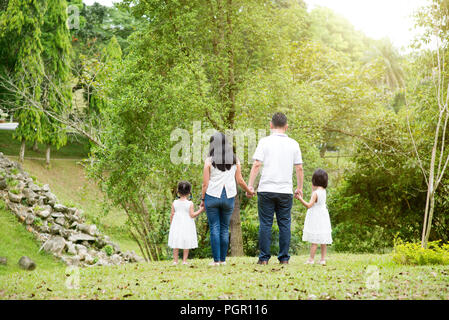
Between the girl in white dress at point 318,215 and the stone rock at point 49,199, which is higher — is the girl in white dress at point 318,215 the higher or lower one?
the higher one

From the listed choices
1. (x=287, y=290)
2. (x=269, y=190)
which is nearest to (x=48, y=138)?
(x=269, y=190)

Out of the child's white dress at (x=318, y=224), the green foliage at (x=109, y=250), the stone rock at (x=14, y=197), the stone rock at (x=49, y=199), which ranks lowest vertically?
the green foliage at (x=109, y=250)

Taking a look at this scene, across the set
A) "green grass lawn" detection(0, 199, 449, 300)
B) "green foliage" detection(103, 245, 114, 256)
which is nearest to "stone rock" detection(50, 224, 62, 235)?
"green foliage" detection(103, 245, 114, 256)

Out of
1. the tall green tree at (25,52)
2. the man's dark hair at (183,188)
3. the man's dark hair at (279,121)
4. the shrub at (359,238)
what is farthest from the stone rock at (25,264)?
the tall green tree at (25,52)

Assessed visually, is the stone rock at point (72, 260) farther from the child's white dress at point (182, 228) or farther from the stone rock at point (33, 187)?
the child's white dress at point (182, 228)

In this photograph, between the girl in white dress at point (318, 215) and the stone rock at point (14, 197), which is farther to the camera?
the stone rock at point (14, 197)

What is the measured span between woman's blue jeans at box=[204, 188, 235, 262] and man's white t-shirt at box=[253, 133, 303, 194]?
0.57 m

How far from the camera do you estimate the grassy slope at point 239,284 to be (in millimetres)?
5047

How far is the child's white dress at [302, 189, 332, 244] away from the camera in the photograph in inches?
300

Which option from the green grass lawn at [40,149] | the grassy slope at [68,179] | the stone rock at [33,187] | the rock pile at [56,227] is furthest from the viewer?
the green grass lawn at [40,149]

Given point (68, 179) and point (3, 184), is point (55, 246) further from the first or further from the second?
point (68, 179)
